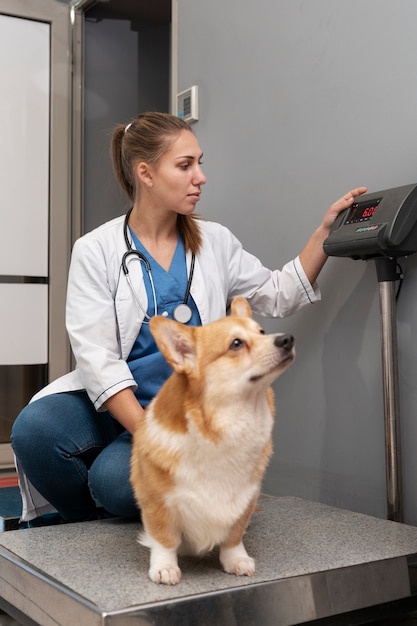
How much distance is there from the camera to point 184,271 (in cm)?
179

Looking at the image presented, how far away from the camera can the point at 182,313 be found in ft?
5.50

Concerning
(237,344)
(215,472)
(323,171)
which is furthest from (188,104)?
(215,472)

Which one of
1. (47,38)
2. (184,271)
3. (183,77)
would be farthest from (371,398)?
(47,38)

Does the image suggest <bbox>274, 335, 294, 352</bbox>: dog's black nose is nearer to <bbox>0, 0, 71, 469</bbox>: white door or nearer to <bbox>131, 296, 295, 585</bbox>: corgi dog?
<bbox>131, 296, 295, 585</bbox>: corgi dog

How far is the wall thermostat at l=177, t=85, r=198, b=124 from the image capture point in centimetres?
253

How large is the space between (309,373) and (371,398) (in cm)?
25

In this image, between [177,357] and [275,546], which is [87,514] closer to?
[275,546]

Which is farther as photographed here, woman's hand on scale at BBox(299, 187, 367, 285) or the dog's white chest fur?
woman's hand on scale at BBox(299, 187, 367, 285)

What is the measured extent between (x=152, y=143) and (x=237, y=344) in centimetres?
79

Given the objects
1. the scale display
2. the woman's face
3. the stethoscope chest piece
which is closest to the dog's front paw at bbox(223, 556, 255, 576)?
the stethoscope chest piece

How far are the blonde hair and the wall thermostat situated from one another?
0.64 meters

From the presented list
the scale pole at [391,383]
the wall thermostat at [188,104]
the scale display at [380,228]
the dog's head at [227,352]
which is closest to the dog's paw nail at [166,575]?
the dog's head at [227,352]

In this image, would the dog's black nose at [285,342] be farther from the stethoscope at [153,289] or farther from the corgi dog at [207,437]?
the stethoscope at [153,289]

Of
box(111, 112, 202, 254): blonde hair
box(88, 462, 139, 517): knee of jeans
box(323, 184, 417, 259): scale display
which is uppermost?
box(111, 112, 202, 254): blonde hair
